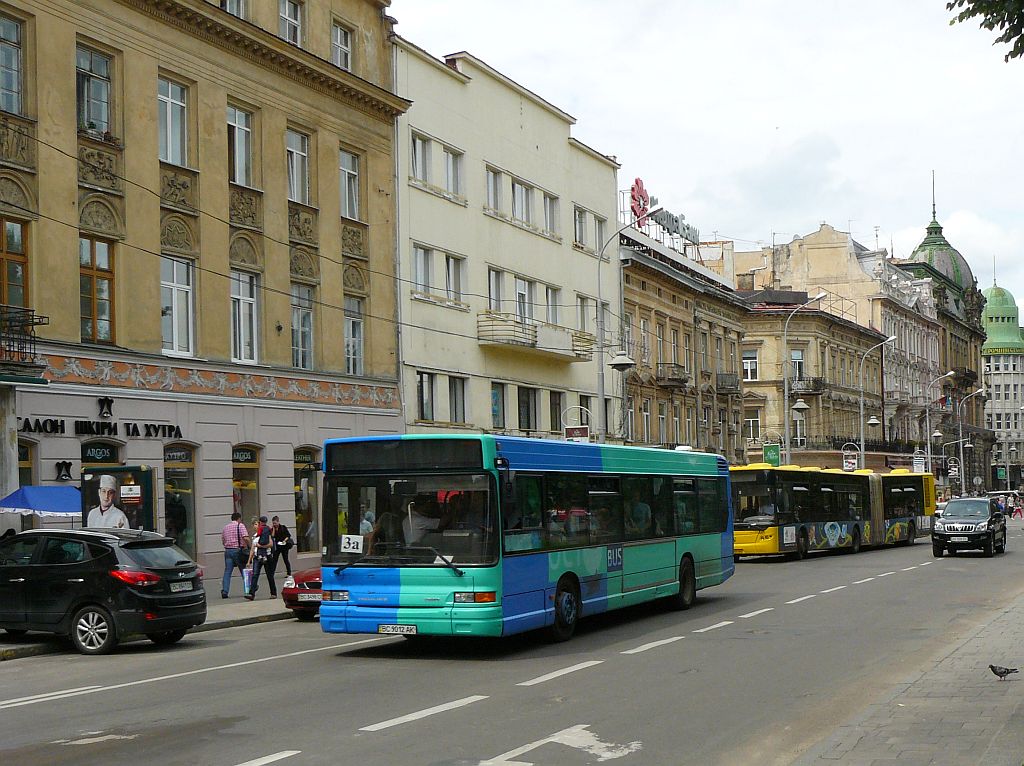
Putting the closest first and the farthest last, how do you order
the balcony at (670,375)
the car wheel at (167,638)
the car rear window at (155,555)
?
the car rear window at (155,555), the car wheel at (167,638), the balcony at (670,375)

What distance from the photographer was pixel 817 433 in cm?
8162

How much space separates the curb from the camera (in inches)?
675

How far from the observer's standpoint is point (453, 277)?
4116 centimetres

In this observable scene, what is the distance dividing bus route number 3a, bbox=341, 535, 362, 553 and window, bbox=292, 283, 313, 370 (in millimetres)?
17389

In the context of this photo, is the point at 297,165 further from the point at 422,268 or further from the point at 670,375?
the point at 670,375

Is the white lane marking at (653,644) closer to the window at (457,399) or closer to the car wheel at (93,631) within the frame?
the car wheel at (93,631)

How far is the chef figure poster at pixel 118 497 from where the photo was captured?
80.1 feet

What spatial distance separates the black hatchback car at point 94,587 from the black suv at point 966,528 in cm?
2777

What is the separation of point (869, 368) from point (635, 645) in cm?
7984

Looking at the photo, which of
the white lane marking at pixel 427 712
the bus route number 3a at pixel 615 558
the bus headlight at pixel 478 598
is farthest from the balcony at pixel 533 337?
the white lane marking at pixel 427 712

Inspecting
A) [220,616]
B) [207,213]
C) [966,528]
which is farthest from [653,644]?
[966,528]

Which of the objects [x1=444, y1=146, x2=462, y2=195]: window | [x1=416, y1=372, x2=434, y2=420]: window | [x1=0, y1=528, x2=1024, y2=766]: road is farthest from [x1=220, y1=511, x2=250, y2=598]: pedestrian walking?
[x1=444, y1=146, x2=462, y2=195]: window

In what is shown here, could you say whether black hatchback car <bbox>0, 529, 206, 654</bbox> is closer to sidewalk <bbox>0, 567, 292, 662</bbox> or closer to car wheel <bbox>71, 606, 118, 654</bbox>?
car wheel <bbox>71, 606, 118, 654</bbox>

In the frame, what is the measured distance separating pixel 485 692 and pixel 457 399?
28.3 m
